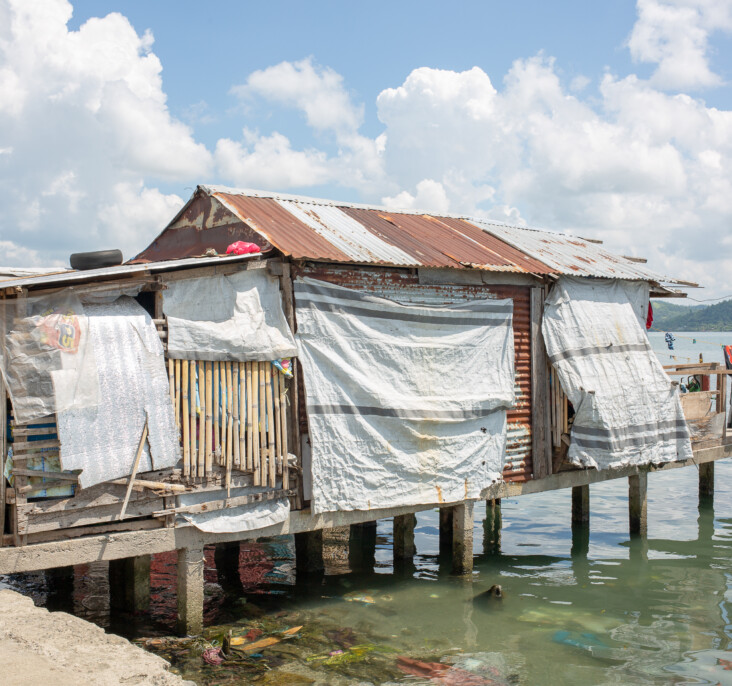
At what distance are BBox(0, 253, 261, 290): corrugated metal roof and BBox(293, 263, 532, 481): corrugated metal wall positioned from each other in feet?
3.63

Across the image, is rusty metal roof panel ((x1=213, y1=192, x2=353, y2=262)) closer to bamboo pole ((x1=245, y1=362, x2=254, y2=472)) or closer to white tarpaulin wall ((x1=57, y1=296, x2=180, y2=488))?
bamboo pole ((x1=245, y1=362, x2=254, y2=472))

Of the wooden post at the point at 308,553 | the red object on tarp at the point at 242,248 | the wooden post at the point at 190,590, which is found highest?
the red object on tarp at the point at 242,248

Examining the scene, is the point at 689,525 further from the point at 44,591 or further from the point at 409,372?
the point at 44,591

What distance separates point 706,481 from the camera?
17172 mm

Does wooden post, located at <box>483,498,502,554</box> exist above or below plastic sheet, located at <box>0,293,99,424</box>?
below

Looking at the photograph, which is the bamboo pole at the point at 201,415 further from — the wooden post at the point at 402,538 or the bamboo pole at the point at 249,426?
→ the wooden post at the point at 402,538

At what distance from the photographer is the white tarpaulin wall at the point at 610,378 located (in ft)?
37.3

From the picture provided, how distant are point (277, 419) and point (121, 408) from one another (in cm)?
185

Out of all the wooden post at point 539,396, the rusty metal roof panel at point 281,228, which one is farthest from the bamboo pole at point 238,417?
the wooden post at point 539,396

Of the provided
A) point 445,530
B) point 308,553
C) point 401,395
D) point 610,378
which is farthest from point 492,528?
point 401,395

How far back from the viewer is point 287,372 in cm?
866

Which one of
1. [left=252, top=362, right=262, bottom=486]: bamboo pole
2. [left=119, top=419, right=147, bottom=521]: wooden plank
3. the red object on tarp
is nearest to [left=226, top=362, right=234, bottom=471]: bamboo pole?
[left=252, top=362, right=262, bottom=486]: bamboo pole

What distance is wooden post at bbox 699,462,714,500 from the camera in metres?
17.0

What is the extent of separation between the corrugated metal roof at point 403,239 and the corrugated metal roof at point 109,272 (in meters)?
0.83
